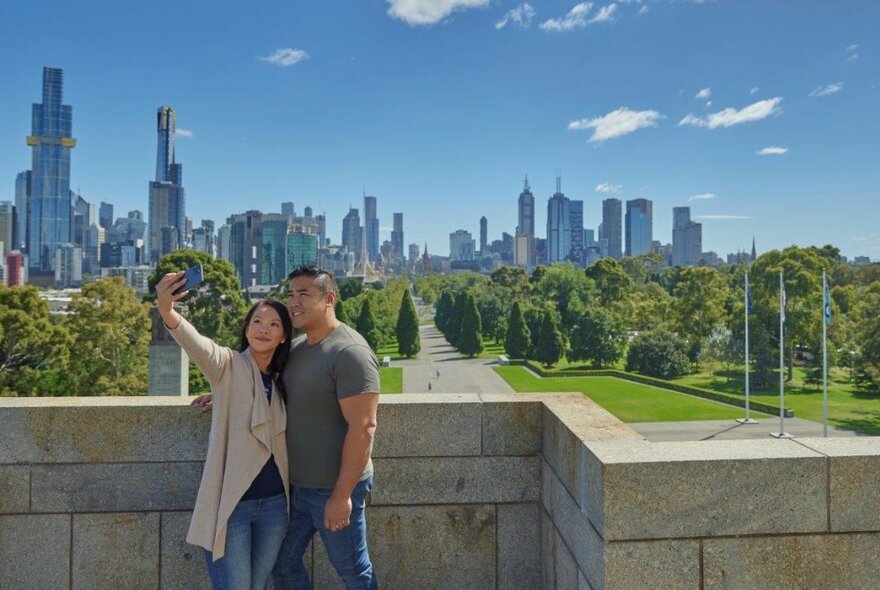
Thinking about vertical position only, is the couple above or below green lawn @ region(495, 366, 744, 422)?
above

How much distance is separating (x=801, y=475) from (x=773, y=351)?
37.3 m

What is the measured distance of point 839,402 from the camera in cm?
3152

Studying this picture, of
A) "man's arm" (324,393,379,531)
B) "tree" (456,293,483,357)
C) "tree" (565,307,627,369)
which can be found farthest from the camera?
"tree" (456,293,483,357)

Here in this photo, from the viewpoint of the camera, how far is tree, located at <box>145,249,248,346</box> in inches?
1267

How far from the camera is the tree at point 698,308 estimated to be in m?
40.8

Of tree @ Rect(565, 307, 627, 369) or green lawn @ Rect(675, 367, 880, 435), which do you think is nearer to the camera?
green lawn @ Rect(675, 367, 880, 435)

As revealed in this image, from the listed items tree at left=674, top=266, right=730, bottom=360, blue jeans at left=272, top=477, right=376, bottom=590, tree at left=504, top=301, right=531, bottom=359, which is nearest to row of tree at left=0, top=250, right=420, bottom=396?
blue jeans at left=272, top=477, right=376, bottom=590

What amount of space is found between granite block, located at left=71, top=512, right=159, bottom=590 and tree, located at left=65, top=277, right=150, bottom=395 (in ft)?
71.1

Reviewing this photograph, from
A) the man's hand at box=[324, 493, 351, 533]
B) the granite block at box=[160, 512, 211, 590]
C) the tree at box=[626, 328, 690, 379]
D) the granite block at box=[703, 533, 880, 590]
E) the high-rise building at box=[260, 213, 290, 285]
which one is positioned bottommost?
the tree at box=[626, 328, 690, 379]

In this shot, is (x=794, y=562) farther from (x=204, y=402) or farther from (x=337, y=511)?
(x=204, y=402)

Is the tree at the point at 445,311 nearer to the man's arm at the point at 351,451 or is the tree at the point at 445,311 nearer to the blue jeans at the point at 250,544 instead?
the blue jeans at the point at 250,544

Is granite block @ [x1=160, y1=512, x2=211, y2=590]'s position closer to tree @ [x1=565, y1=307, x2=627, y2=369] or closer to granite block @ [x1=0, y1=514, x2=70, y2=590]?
granite block @ [x1=0, y1=514, x2=70, y2=590]

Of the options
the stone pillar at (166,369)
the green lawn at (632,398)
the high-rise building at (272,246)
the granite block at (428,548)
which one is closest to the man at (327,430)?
the granite block at (428,548)

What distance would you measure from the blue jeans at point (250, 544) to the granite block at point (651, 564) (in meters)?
1.48
